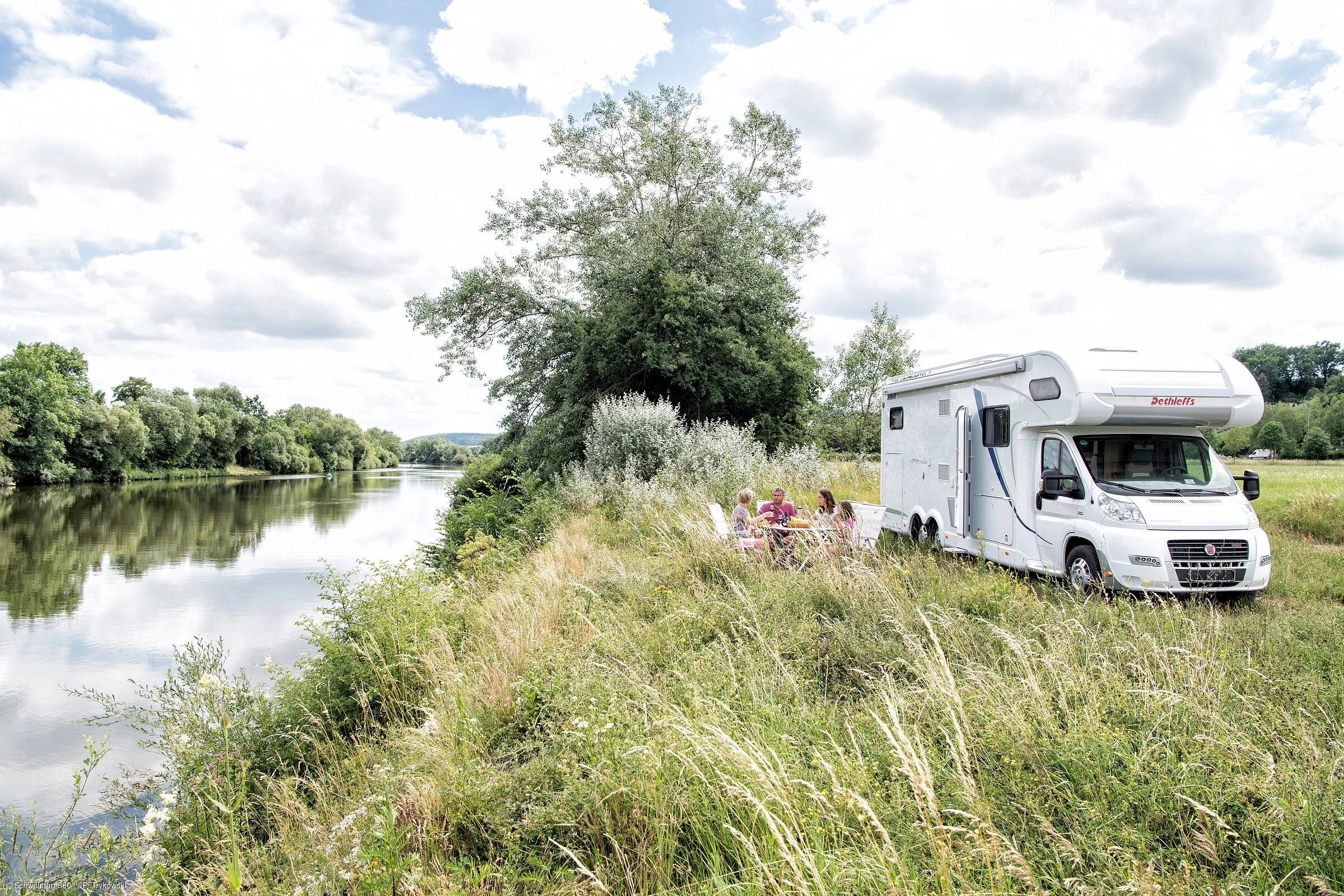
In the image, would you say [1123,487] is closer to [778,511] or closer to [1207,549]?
[1207,549]

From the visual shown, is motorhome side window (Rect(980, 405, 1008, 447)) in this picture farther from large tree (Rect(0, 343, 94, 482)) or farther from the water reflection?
large tree (Rect(0, 343, 94, 482))

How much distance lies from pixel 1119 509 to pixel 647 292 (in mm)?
16125

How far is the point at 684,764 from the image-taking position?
3543 mm

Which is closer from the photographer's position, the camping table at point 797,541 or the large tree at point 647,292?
the camping table at point 797,541

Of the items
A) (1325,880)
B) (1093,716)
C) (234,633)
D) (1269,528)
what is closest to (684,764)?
(1093,716)

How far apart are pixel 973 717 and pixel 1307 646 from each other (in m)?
3.51

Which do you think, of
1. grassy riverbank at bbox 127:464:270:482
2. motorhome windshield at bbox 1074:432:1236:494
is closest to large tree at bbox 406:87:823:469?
motorhome windshield at bbox 1074:432:1236:494

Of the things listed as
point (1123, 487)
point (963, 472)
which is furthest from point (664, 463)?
point (1123, 487)

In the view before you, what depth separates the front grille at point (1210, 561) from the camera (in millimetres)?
7750

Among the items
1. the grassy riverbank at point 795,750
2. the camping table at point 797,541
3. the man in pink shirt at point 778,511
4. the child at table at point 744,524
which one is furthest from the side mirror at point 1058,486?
the child at table at point 744,524

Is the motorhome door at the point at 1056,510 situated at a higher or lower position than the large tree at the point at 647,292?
lower

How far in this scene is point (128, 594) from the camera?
1750cm

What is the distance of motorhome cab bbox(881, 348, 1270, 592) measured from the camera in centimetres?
787

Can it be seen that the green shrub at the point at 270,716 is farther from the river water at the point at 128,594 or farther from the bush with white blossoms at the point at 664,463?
the bush with white blossoms at the point at 664,463
